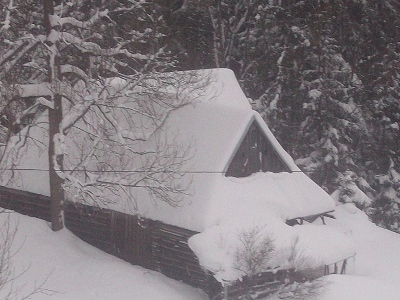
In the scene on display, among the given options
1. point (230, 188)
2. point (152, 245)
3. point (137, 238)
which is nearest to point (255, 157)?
point (230, 188)

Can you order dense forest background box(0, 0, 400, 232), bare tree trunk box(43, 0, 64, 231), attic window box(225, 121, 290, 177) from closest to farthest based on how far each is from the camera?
bare tree trunk box(43, 0, 64, 231)
attic window box(225, 121, 290, 177)
dense forest background box(0, 0, 400, 232)

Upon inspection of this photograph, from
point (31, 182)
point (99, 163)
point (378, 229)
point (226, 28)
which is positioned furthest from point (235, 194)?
point (226, 28)

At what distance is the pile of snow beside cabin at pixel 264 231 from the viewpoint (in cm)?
1307

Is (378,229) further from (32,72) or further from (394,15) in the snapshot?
(32,72)

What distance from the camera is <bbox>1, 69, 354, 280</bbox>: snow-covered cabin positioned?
13602 mm

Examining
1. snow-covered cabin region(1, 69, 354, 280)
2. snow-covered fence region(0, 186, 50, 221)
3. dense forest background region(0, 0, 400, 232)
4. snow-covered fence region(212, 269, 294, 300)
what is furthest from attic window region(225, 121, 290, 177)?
dense forest background region(0, 0, 400, 232)

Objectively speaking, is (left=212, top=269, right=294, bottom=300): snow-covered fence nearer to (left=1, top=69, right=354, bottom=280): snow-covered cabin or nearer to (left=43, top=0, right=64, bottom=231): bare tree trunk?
(left=1, top=69, right=354, bottom=280): snow-covered cabin

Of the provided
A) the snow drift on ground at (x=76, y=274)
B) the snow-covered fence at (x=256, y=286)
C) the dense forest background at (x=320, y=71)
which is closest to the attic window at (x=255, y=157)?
the snow-covered fence at (x=256, y=286)

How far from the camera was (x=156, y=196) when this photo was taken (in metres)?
14.3

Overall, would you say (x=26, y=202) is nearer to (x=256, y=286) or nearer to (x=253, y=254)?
(x=256, y=286)

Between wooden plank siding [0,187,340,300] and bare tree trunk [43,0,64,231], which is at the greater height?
bare tree trunk [43,0,64,231]

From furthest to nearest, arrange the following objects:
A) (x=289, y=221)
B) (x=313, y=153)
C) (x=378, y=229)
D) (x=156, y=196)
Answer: (x=313, y=153)
(x=378, y=229)
(x=289, y=221)
(x=156, y=196)

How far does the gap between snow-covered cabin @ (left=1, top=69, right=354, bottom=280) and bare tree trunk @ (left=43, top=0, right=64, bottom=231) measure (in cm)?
131

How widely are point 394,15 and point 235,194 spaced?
18574 mm
